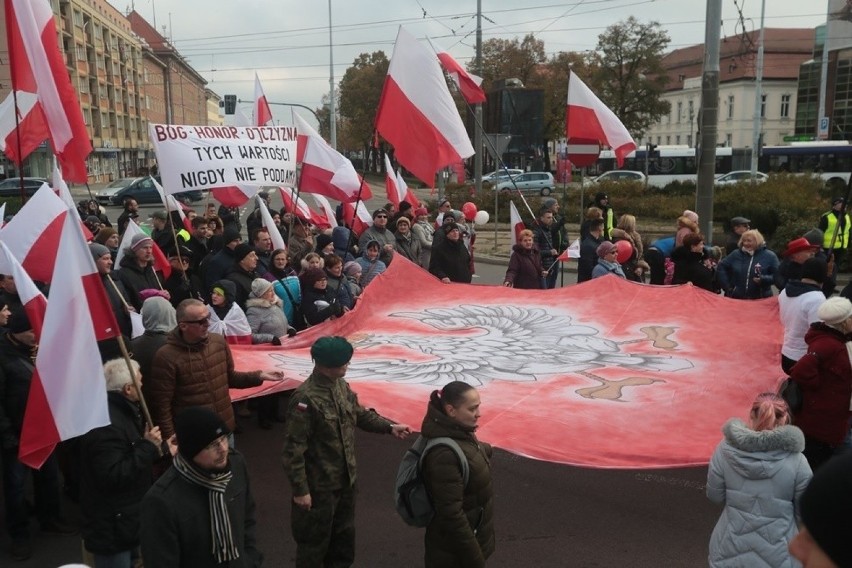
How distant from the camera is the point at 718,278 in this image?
852 centimetres

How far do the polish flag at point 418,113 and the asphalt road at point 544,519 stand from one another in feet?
8.58

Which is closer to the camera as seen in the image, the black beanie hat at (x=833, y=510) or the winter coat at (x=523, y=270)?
the black beanie hat at (x=833, y=510)

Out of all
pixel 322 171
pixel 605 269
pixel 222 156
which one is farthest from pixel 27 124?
pixel 605 269

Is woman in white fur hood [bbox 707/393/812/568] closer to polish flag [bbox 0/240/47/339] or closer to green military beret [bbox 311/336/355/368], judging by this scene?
green military beret [bbox 311/336/355/368]

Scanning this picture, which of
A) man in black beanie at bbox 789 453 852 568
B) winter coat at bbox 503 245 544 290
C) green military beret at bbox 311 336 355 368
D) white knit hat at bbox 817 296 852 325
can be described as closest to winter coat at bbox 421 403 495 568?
green military beret at bbox 311 336 355 368

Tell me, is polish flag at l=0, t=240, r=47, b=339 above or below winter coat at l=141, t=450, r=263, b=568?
above

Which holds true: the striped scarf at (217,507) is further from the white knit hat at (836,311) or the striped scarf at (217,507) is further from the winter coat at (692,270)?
the winter coat at (692,270)

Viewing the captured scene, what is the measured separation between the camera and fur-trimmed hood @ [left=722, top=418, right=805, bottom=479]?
354 centimetres

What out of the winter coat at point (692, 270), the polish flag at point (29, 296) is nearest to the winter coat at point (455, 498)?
the polish flag at point (29, 296)

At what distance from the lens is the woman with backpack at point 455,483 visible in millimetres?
3461

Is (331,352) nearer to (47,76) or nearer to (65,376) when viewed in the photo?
(65,376)

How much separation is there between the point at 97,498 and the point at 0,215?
5.17m

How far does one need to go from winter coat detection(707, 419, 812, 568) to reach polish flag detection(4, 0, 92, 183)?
236 inches

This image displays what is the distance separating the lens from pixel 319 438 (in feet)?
13.2
